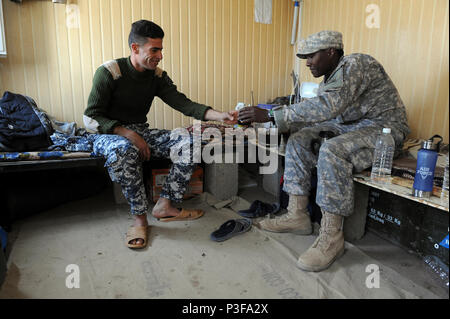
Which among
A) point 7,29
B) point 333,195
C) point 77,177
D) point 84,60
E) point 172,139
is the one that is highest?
point 7,29

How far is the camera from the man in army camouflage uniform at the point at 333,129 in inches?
70.0

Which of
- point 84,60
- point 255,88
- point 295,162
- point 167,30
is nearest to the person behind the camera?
point 295,162

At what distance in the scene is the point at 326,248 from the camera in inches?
69.1

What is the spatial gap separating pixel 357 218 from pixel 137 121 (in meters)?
1.70

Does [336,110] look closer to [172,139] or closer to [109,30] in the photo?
[172,139]

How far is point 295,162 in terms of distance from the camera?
2090mm

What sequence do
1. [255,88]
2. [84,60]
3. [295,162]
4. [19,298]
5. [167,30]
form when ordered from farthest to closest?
[255,88] → [167,30] → [84,60] → [295,162] → [19,298]

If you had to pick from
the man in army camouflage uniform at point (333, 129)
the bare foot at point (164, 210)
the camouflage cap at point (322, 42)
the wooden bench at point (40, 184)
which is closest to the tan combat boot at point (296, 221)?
the man in army camouflage uniform at point (333, 129)

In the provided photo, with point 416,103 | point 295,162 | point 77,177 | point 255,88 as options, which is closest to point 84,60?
point 77,177

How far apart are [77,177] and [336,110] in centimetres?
210

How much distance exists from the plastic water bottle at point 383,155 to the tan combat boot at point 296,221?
47 cm

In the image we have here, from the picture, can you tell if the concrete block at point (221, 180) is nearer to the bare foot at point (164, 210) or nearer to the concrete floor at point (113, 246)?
the concrete floor at point (113, 246)

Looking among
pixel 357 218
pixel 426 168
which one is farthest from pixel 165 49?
pixel 426 168

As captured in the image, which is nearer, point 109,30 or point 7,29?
point 7,29
